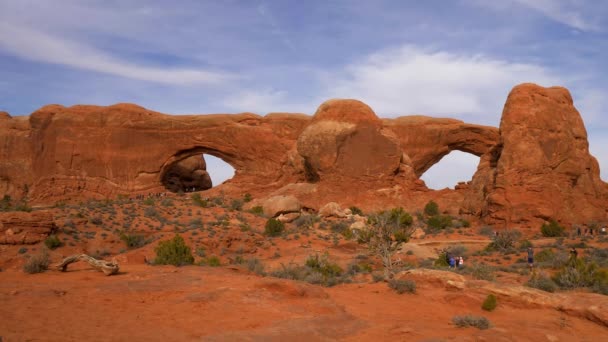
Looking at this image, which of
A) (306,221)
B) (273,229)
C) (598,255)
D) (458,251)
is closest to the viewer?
(598,255)

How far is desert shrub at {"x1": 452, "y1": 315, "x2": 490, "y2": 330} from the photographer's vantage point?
7.73 metres

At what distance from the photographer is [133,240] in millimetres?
20391

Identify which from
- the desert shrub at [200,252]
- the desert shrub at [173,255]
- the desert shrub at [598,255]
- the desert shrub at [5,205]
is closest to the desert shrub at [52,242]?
the desert shrub at [200,252]

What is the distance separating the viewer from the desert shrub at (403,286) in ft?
A: 33.7

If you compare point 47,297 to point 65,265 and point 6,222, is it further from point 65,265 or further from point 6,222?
point 6,222

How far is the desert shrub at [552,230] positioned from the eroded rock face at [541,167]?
148 centimetres

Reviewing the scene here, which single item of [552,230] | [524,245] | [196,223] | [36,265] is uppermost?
[552,230]

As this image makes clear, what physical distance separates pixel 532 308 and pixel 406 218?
11.1 metres

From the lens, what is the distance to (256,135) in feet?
129

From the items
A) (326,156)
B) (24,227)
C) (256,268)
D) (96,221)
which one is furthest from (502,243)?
(24,227)

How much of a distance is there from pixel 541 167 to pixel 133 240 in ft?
65.0

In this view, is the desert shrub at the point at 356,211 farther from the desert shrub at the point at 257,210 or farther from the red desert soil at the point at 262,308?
the red desert soil at the point at 262,308

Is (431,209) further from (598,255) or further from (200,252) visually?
(200,252)

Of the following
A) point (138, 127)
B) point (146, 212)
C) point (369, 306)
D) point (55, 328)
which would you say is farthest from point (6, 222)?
point (138, 127)
